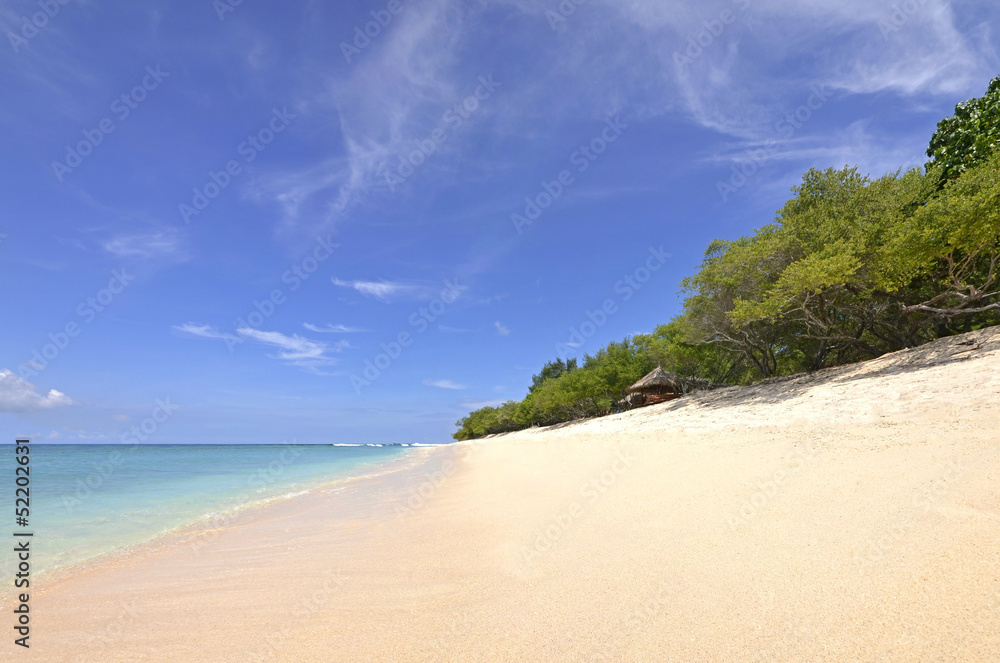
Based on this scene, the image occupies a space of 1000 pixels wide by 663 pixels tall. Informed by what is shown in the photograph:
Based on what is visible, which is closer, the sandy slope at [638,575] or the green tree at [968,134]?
the sandy slope at [638,575]

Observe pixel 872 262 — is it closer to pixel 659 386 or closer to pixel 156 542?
pixel 156 542

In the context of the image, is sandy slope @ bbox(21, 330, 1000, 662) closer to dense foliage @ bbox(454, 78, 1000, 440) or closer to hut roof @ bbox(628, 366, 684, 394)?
dense foliage @ bbox(454, 78, 1000, 440)

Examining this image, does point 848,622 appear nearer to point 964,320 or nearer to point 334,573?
point 334,573

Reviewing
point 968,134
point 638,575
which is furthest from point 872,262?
point 638,575

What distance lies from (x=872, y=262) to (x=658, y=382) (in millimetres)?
25077

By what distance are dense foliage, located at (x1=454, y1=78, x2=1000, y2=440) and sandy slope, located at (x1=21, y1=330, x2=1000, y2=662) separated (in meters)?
8.70

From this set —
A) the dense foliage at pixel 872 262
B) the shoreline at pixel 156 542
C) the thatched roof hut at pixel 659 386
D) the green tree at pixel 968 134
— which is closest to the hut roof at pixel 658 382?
the thatched roof hut at pixel 659 386

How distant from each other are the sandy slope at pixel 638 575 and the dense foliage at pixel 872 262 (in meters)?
8.70

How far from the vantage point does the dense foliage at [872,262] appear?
13398 mm

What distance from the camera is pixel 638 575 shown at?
3.40 meters

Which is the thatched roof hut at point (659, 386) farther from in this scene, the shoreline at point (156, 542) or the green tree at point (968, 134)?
the shoreline at point (156, 542)

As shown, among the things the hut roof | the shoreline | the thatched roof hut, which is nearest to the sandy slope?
the shoreline

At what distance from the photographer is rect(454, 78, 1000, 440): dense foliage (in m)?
13.4

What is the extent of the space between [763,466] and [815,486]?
1277mm
